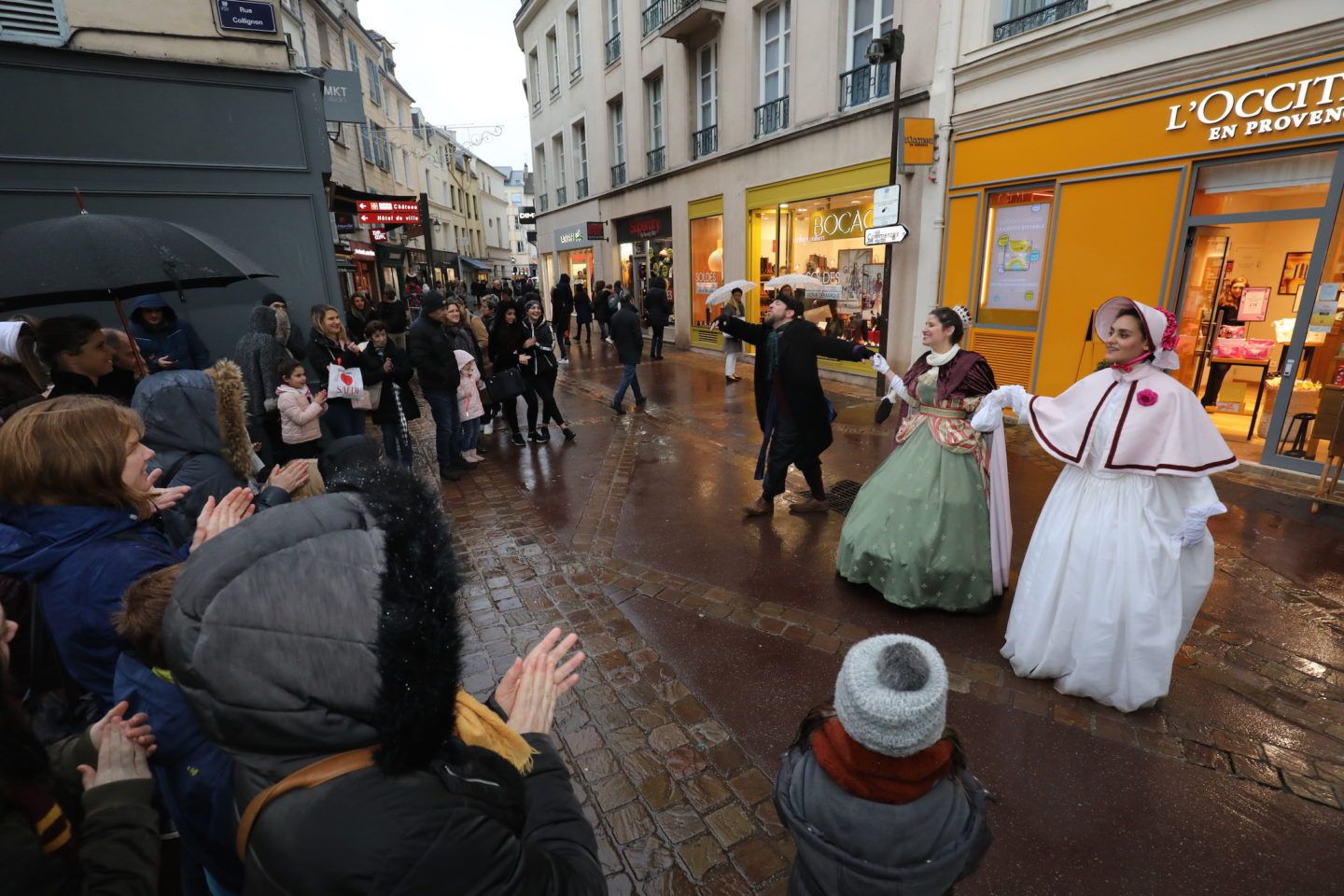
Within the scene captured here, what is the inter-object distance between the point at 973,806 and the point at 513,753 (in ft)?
4.09

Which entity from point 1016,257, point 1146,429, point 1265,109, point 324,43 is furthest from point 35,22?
point 324,43

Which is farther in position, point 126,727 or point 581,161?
point 581,161

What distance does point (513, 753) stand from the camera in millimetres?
1187

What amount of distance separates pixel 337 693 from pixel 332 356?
5.72 metres

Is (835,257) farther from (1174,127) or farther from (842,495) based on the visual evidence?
(842,495)

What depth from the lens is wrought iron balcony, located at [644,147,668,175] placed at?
16.7m

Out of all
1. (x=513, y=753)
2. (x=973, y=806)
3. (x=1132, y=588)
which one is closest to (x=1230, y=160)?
(x=1132, y=588)

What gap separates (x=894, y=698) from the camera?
4.56 ft

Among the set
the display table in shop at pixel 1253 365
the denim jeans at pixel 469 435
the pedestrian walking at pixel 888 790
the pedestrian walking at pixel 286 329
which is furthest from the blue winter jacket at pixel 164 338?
the display table in shop at pixel 1253 365

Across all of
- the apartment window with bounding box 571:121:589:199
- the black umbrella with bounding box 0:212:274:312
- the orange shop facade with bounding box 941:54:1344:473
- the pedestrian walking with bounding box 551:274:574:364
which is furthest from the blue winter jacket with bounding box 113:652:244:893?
the apartment window with bounding box 571:121:589:199

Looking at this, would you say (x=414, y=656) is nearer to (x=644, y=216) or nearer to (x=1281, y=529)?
(x=1281, y=529)

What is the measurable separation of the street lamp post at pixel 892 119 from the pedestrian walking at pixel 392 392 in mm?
6487

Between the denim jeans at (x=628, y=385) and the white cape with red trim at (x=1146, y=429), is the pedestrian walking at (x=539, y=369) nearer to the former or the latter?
the denim jeans at (x=628, y=385)

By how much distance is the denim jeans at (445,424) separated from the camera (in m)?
A: 6.79
